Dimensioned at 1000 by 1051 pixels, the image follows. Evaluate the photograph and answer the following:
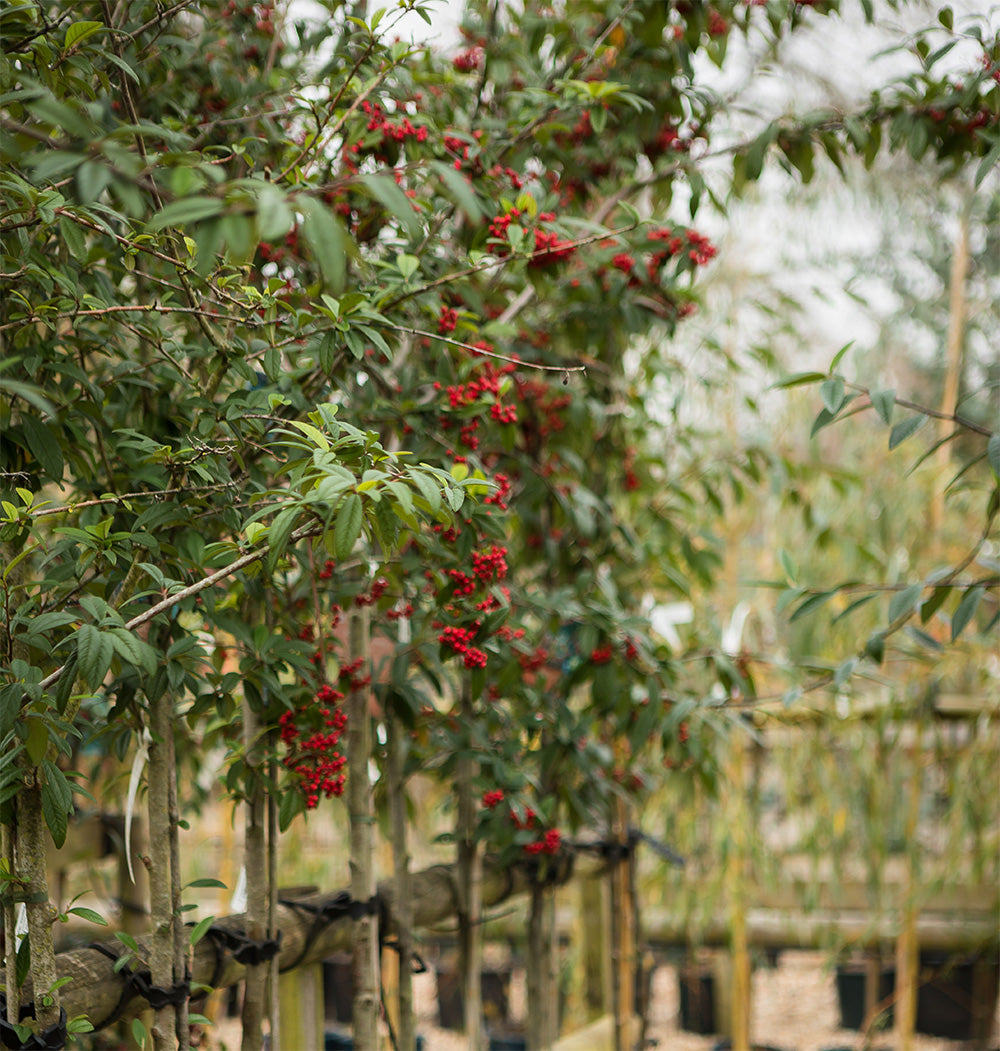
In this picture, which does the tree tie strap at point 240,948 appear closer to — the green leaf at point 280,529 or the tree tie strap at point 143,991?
the tree tie strap at point 143,991

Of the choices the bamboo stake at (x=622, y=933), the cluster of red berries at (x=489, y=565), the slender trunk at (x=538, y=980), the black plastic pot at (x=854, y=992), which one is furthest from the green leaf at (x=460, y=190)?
the black plastic pot at (x=854, y=992)

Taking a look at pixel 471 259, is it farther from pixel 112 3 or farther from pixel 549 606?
pixel 549 606

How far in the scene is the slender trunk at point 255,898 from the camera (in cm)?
110

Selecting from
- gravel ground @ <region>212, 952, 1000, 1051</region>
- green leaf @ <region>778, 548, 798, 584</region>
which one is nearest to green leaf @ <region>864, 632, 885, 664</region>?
green leaf @ <region>778, 548, 798, 584</region>

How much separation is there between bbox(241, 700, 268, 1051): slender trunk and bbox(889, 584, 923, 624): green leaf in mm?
836

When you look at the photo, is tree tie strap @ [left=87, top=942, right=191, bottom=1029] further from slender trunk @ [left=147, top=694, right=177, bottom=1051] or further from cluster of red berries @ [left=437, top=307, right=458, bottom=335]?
cluster of red berries @ [left=437, top=307, right=458, bottom=335]

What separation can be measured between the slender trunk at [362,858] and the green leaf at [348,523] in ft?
1.86

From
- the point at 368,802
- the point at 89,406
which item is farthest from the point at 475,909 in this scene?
the point at 89,406

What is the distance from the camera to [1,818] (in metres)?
0.86

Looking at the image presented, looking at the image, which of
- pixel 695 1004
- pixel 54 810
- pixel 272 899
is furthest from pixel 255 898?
pixel 695 1004

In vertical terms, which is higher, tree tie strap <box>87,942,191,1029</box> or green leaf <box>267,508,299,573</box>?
green leaf <box>267,508,299,573</box>

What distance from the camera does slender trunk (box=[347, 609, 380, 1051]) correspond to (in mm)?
1217

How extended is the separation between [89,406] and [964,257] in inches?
103

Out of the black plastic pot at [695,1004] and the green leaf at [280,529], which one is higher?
the green leaf at [280,529]
